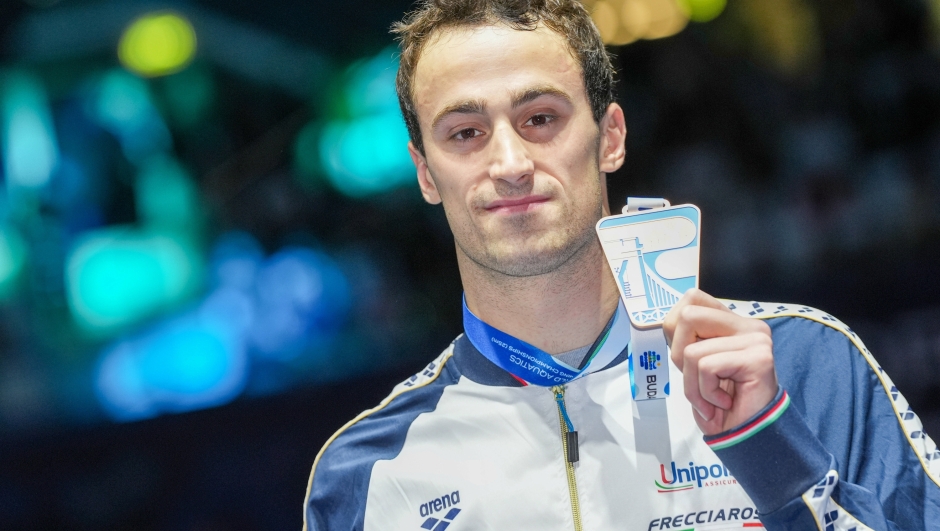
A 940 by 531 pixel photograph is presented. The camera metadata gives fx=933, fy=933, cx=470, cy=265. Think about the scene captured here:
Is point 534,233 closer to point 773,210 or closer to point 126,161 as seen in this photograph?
point 773,210

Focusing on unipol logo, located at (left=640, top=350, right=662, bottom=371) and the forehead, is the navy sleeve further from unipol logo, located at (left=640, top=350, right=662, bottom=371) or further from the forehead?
the forehead

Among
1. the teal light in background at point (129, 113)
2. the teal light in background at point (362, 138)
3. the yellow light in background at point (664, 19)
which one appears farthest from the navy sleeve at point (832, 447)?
the teal light in background at point (129, 113)

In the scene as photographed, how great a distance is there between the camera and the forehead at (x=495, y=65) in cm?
197

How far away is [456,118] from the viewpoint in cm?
200

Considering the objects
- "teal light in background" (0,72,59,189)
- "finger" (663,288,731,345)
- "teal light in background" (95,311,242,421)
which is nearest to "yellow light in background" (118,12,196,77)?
"teal light in background" (0,72,59,189)

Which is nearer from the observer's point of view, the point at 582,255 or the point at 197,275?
the point at 582,255

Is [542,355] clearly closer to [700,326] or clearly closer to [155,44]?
[700,326]

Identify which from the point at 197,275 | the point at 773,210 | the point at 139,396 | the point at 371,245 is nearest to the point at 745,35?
the point at 773,210

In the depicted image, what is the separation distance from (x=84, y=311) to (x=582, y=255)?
5024 millimetres

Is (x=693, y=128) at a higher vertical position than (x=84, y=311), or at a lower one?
higher

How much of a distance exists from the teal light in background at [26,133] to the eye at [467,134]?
5.32 meters

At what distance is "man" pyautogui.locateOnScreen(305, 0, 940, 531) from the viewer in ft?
6.11

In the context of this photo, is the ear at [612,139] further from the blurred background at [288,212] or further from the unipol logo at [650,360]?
the blurred background at [288,212]

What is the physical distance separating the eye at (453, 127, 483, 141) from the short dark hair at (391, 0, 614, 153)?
0.17 m
